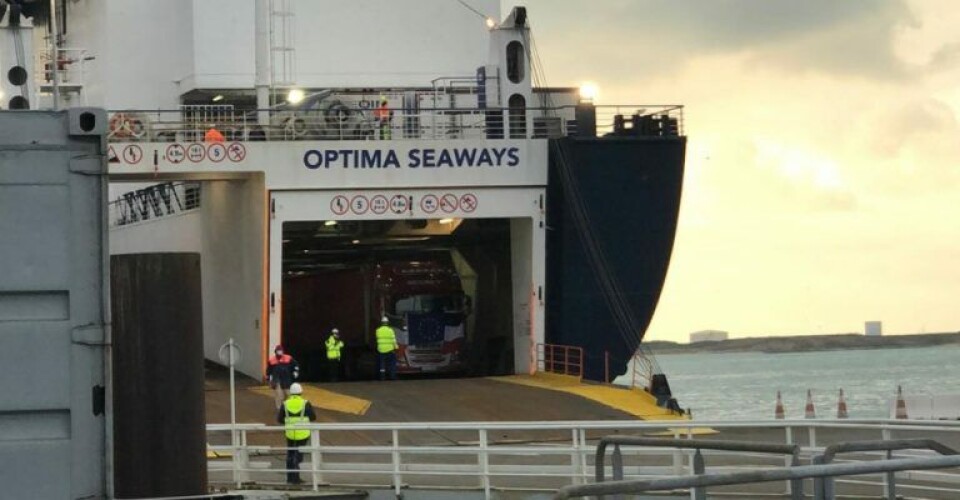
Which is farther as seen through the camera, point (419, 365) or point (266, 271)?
point (419, 365)

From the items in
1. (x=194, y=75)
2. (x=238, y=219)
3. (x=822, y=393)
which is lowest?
(x=822, y=393)

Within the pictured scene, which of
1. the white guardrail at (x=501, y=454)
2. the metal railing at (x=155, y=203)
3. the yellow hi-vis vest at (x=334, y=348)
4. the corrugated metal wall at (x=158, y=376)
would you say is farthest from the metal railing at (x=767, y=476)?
the metal railing at (x=155, y=203)

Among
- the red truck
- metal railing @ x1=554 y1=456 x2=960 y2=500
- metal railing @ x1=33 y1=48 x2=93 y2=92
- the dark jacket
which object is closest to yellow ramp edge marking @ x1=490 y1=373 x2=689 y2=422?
the red truck

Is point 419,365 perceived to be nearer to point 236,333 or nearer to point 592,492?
point 236,333

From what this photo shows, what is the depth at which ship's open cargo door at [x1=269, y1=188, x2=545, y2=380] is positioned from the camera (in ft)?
112

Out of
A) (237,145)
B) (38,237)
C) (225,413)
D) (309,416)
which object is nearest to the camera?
(38,237)

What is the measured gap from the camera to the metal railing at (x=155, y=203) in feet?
150

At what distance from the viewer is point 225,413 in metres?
29.0

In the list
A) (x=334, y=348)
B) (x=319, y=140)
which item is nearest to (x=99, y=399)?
(x=319, y=140)

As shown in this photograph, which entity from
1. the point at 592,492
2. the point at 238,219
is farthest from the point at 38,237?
the point at 238,219

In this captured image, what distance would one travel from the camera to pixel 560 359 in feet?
115

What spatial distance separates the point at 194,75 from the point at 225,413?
16506mm

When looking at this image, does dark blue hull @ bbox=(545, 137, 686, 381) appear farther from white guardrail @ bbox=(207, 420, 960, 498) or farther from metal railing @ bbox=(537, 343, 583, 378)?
white guardrail @ bbox=(207, 420, 960, 498)

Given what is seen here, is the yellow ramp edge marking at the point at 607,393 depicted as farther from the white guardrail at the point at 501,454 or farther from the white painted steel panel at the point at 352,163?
the white painted steel panel at the point at 352,163
